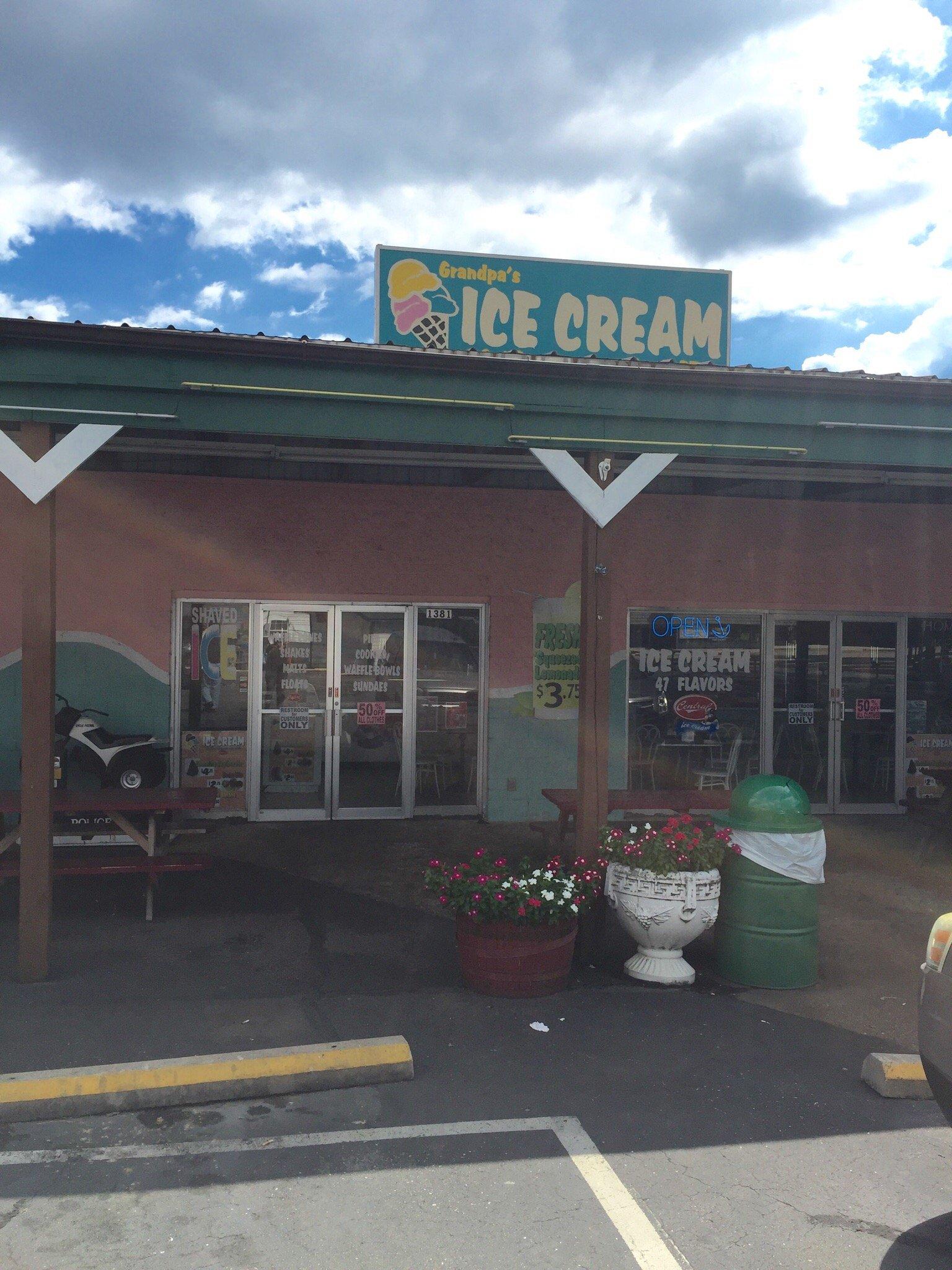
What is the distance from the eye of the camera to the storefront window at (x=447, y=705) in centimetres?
1022

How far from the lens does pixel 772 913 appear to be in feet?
19.6

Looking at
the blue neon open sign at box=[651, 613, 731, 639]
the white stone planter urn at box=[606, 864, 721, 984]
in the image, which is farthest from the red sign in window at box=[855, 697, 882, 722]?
the white stone planter urn at box=[606, 864, 721, 984]

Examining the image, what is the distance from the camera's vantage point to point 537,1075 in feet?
15.8

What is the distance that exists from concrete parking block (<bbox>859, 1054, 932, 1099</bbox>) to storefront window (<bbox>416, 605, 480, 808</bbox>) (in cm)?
590

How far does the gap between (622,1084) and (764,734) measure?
661cm

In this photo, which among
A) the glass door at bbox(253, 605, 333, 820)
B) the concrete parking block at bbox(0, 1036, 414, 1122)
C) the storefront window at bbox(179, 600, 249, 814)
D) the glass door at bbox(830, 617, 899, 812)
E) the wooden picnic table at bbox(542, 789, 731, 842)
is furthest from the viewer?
the glass door at bbox(830, 617, 899, 812)

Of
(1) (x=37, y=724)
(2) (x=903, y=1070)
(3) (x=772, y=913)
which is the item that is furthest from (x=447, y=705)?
(2) (x=903, y=1070)

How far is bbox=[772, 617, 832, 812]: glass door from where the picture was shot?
10891 millimetres

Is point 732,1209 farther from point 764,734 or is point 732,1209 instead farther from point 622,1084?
Answer: point 764,734

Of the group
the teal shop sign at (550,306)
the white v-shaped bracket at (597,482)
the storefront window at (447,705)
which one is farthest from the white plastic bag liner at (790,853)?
the teal shop sign at (550,306)

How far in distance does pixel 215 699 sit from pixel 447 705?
229 centimetres

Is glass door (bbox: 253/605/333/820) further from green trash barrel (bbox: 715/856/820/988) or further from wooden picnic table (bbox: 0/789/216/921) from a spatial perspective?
green trash barrel (bbox: 715/856/820/988)

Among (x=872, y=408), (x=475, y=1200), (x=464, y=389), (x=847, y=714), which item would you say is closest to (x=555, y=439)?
(x=464, y=389)

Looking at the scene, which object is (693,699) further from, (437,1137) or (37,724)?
(437,1137)
